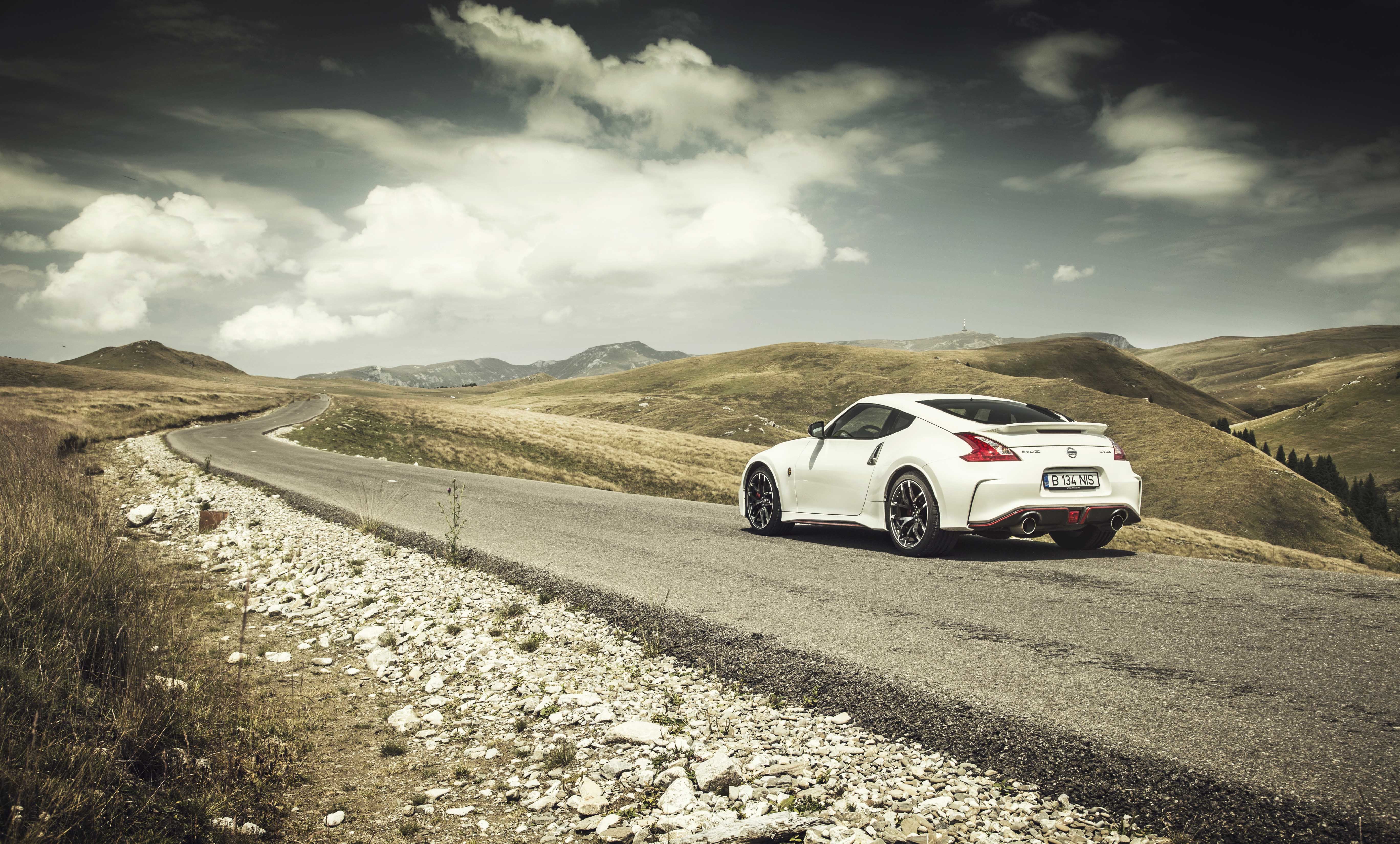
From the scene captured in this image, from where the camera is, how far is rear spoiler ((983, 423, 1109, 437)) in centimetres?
764

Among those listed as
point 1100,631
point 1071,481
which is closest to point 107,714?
point 1100,631

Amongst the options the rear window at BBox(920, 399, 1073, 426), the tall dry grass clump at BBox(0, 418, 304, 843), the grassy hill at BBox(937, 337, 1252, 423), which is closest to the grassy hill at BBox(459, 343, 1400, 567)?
the grassy hill at BBox(937, 337, 1252, 423)

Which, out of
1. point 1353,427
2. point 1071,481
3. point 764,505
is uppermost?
point 1353,427

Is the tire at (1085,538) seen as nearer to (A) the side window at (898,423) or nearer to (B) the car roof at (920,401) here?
(B) the car roof at (920,401)

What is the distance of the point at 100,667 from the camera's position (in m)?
4.50

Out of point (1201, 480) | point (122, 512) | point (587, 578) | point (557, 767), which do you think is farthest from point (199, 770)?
point (1201, 480)

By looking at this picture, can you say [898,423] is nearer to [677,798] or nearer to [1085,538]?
[1085,538]

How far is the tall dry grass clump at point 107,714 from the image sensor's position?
10.1 feet

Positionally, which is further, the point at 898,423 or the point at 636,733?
the point at 898,423

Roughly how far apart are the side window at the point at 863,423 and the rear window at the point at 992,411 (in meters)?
0.58

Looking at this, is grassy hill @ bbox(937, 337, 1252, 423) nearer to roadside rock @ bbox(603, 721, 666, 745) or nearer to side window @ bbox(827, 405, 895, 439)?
side window @ bbox(827, 405, 895, 439)

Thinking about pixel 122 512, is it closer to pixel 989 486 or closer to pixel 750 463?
pixel 750 463

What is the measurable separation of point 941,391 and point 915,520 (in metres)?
101

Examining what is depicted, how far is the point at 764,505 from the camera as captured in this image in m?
10.2
